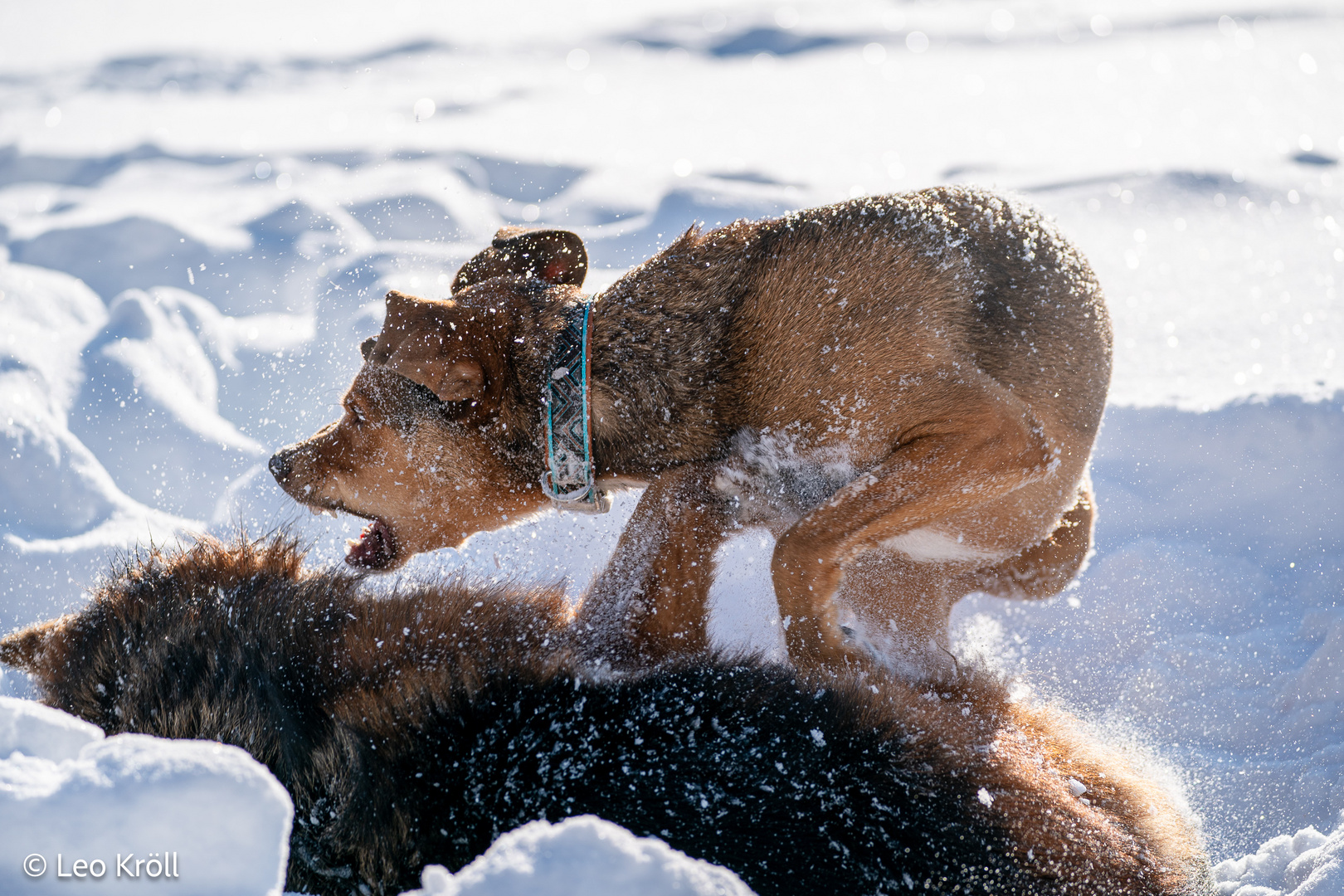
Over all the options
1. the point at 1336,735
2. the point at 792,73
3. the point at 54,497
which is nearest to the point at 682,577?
the point at 1336,735

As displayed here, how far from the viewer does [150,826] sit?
1.38m

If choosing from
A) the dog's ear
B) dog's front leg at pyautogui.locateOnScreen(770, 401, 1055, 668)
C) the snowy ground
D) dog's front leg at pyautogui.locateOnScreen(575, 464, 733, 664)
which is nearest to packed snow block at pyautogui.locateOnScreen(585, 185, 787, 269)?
the snowy ground

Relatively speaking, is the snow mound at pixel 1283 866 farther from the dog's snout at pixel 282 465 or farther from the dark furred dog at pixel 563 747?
the dog's snout at pixel 282 465

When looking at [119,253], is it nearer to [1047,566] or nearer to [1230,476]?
[1047,566]

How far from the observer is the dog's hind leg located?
3582mm

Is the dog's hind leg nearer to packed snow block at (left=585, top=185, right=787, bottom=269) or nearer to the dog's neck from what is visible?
the dog's neck

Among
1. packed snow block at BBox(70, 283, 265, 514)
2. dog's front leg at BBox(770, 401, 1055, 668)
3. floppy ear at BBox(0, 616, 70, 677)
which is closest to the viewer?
floppy ear at BBox(0, 616, 70, 677)

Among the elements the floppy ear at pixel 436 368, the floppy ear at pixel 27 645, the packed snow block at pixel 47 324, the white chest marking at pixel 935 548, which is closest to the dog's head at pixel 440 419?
the floppy ear at pixel 436 368

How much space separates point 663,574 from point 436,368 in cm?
99

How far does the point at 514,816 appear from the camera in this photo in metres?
1.98

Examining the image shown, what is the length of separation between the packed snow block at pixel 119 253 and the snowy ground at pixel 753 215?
3cm

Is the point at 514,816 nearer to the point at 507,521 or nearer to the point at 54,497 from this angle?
the point at 507,521

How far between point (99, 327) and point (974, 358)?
5421 millimetres

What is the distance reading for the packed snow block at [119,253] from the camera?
6320mm
